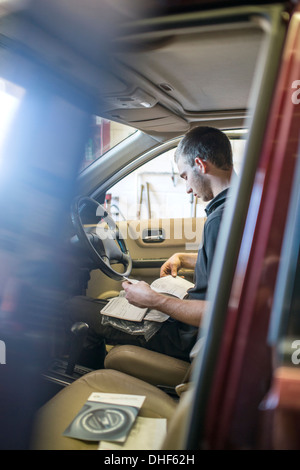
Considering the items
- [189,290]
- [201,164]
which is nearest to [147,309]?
[189,290]

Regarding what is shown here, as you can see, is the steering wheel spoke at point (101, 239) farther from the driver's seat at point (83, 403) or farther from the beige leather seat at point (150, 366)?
the driver's seat at point (83, 403)

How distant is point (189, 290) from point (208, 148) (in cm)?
70

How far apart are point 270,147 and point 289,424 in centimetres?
50

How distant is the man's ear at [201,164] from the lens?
1697 mm

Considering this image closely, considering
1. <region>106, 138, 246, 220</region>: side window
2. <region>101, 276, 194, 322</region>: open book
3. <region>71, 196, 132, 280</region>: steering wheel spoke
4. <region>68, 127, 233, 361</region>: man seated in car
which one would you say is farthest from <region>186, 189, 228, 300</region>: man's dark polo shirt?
<region>106, 138, 246, 220</region>: side window

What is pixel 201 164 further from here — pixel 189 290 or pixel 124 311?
pixel 124 311

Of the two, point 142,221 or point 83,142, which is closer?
point 83,142

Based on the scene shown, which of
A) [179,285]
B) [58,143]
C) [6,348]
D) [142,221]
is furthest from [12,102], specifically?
[142,221]

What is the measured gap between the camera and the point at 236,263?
668mm

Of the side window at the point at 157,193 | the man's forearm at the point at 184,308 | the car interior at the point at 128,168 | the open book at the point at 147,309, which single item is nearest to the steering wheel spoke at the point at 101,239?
the car interior at the point at 128,168

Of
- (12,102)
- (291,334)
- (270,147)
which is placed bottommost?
(291,334)

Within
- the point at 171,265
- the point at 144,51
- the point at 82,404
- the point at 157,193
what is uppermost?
the point at 157,193

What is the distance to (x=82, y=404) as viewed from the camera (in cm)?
112
